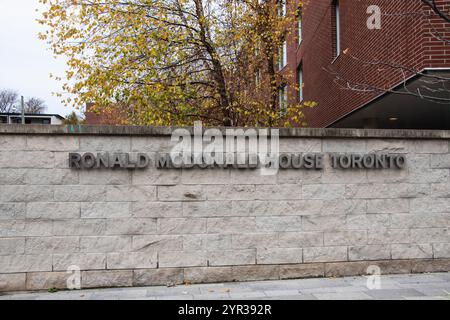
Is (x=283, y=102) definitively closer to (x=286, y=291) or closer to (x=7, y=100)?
(x=286, y=291)

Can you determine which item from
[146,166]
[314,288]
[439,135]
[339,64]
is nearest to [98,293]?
[146,166]

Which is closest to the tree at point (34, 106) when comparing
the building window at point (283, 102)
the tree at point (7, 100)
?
the tree at point (7, 100)

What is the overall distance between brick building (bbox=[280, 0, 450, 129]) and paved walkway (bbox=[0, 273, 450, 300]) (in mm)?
2719

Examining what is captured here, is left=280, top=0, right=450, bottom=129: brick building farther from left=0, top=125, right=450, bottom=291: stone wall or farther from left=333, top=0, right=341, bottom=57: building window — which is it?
left=0, top=125, right=450, bottom=291: stone wall

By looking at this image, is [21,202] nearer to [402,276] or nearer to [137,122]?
[402,276]

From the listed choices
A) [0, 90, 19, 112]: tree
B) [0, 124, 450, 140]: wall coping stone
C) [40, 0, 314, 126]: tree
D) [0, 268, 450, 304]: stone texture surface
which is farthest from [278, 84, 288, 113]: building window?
[0, 90, 19, 112]: tree

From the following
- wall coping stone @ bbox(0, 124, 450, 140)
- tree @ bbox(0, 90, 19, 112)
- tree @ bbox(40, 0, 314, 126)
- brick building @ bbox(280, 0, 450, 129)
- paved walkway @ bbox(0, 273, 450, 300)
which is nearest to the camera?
paved walkway @ bbox(0, 273, 450, 300)

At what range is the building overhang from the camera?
8109 millimetres

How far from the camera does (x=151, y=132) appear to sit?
6.29 m

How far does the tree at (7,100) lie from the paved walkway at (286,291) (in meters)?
64.3

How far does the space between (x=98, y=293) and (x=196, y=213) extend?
1.77 m

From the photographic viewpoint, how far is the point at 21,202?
6.04 m

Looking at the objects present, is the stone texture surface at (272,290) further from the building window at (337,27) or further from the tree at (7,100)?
the tree at (7,100)

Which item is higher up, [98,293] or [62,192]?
[62,192]
